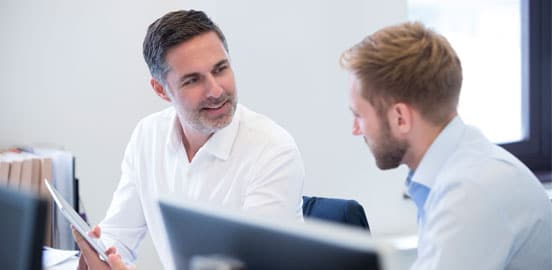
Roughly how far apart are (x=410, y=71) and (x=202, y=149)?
29.5 inches

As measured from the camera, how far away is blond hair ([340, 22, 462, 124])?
1577mm

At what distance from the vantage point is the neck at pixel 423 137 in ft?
5.32

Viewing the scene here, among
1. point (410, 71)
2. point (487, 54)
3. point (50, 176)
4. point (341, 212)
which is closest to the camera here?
point (410, 71)

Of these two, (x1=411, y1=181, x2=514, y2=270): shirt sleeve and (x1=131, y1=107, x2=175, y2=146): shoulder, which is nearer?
(x1=411, y1=181, x2=514, y2=270): shirt sleeve

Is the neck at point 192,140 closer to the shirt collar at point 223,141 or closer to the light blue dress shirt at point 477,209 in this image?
the shirt collar at point 223,141

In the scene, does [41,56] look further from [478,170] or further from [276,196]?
[478,170]

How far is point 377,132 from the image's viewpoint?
164 cm

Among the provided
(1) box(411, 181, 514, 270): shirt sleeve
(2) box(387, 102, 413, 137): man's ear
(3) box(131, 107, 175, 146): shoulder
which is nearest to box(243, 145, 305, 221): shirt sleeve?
(3) box(131, 107, 175, 146): shoulder

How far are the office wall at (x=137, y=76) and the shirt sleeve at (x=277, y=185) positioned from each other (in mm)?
866

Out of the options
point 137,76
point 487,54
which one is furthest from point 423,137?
point 487,54

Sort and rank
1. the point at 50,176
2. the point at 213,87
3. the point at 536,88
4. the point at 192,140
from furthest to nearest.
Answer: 1. the point at 536,88
2. the point at 50,176
3. the point at 192,140
4. the point at 213,87

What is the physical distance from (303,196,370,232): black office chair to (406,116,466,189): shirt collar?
0.36m

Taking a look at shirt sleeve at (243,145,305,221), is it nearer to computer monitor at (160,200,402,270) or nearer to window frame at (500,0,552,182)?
computer monitor at (160,200,402,270)

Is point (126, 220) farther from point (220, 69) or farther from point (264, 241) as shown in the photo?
point (264, 241)
